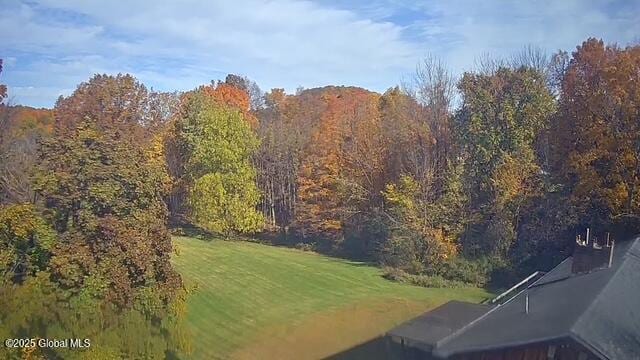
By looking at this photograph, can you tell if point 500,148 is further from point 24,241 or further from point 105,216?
point 24,241

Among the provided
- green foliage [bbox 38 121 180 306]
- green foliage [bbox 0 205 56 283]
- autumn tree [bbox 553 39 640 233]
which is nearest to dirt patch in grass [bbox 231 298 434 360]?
green foliage [bbox 38 121 180 306]

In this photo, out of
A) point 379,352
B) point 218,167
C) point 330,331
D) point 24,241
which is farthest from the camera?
point 218,167

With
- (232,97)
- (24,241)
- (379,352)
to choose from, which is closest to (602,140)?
(379,352)

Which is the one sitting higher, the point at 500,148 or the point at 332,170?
the point at 500,148

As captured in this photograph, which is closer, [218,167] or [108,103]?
[108,103]

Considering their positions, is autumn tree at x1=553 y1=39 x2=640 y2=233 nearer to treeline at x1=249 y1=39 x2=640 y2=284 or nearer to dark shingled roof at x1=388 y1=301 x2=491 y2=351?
treeline at x1=249 y1=39 x2=640 y2=284

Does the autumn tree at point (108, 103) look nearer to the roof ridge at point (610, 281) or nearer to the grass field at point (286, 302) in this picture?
the grass field at point (286, 302)
